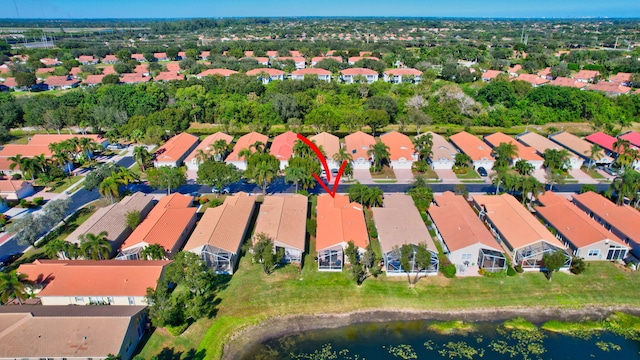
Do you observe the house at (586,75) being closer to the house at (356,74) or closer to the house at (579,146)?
the house at (579,146)

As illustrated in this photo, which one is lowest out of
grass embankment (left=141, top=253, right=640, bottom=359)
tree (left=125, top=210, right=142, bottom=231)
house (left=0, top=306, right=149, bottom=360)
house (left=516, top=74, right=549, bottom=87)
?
grass embankment (left=141, top=253, right=640, bottom=359)

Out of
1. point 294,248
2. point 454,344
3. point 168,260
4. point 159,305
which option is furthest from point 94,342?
point 454,344

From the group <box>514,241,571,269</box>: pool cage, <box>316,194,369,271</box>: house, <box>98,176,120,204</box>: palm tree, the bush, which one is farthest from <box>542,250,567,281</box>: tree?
<box>98,176,120,204</box>: palm tree

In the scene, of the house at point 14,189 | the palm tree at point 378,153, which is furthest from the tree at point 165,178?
the palm tree at point 378,153

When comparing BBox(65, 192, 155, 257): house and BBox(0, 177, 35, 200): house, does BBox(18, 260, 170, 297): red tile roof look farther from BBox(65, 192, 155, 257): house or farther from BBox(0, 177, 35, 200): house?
BBox(0, 177, 35, 200): house

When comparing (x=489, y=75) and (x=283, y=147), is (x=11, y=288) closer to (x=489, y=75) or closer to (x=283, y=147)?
(x=283, y=147)

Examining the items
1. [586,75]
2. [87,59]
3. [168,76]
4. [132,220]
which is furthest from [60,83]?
[586,75]
